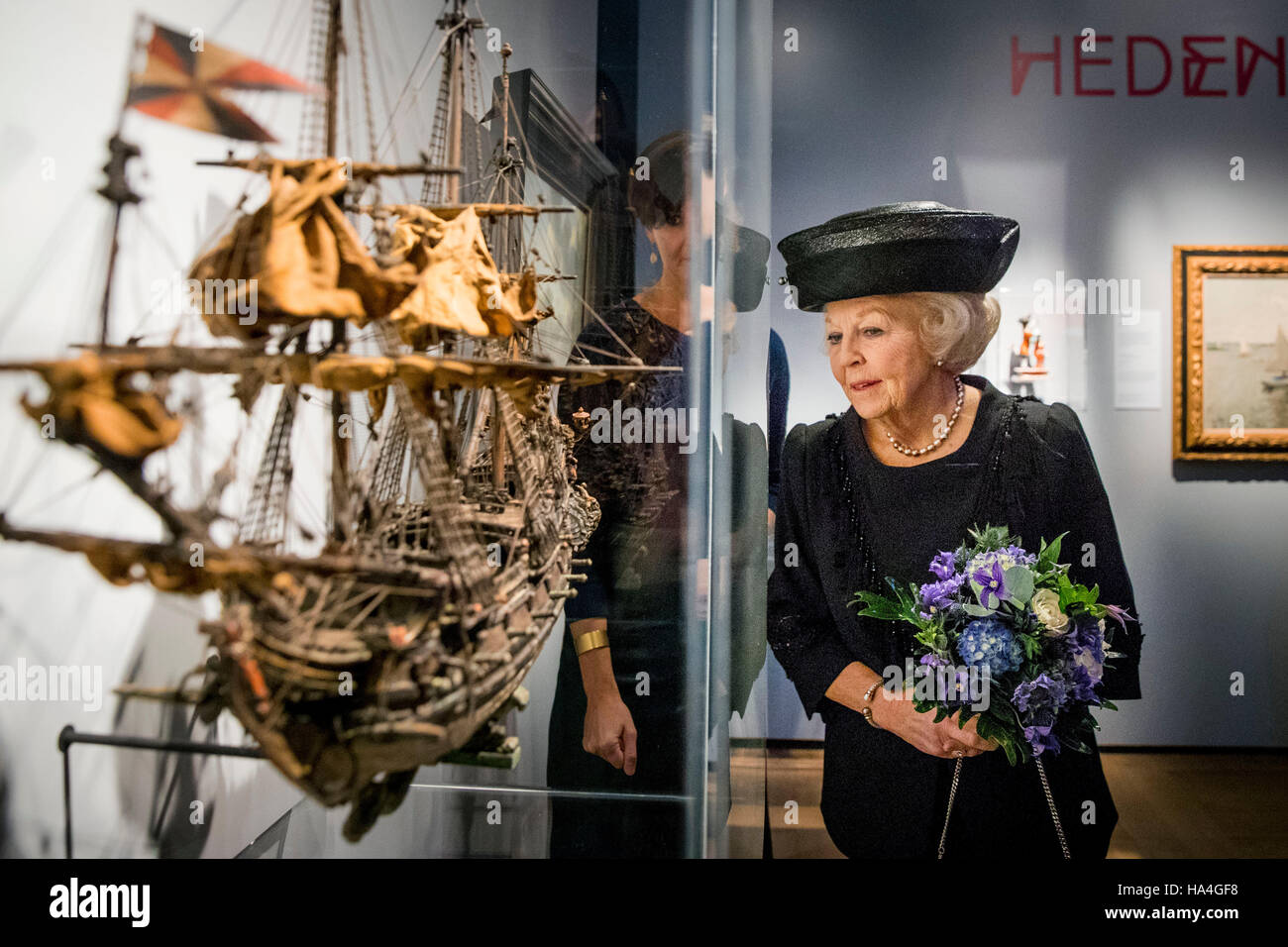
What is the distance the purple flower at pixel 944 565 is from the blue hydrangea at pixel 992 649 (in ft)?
0.61


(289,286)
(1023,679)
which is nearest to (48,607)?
(289,286)

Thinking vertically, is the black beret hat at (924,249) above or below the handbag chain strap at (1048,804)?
above

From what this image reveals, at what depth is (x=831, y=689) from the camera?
10.1ft

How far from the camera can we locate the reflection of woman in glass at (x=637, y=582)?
3.00m

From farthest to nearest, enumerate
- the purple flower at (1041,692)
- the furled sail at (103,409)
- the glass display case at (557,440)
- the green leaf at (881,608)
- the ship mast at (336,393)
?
1. the green leaf at (881,608)
2. the purple flower at (1041,692)
3. the glass display case at (557,440)
4. the ship mast at (336,393)
5. the furled sail at (103,409)

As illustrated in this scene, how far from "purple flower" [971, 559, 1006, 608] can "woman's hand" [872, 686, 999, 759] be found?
1.17 ft

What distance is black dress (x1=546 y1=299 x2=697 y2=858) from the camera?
2986 mm

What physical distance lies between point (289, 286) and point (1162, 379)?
99.2 inches

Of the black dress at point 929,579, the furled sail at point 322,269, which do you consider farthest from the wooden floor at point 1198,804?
the furled sail at point 322,269

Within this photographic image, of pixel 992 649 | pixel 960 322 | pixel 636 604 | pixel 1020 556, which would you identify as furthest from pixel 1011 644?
pixel 636 604

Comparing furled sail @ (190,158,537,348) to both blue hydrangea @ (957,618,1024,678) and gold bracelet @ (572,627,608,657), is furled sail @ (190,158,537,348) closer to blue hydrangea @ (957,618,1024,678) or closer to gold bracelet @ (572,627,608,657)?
gold bracelet @ (572,627,608,657)

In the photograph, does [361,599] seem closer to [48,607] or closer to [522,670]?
[522,670]

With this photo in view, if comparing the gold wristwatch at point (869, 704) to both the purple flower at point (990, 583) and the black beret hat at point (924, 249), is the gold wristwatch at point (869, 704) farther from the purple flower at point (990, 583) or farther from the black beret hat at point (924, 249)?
the black beret hat at point (924, 249)

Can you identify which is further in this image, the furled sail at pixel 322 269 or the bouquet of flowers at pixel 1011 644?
the bouquet of flowers at pixel 1011 644
